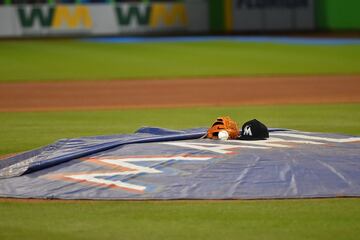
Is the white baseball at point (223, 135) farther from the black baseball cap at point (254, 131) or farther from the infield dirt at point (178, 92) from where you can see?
the infield dirt at point (178, 92)

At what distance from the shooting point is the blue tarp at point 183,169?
7.06 metres

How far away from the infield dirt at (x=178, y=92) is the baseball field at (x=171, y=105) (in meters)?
0.02

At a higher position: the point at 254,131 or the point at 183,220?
the point at 254,131

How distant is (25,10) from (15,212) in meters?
27.0

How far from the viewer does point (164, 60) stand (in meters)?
24.2

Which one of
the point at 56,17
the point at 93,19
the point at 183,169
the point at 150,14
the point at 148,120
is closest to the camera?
the point at 183,169

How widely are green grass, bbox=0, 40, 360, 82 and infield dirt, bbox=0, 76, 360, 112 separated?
1358 mm

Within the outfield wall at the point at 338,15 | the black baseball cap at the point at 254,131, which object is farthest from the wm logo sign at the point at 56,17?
the black baseball cap at the point at 254,131

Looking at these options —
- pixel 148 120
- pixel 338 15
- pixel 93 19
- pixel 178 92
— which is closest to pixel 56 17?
pixel 93 19

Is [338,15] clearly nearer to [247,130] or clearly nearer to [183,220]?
[247,130]

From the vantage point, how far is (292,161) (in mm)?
7777

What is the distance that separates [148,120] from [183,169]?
17.1 ft

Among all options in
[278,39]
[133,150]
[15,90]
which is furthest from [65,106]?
[278,39]

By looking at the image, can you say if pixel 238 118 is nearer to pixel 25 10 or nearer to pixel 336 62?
pixel 336 62
